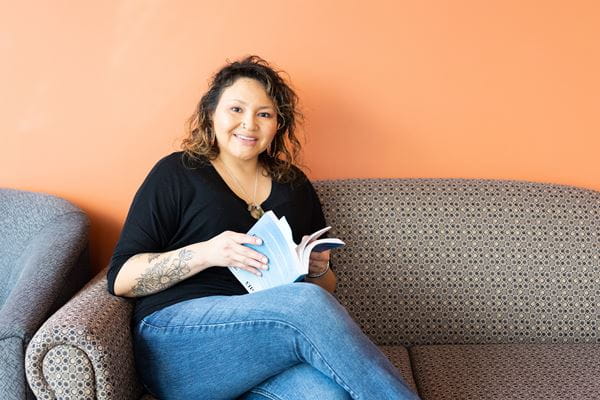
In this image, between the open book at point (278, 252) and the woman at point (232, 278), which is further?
the open book at point (278, 252)

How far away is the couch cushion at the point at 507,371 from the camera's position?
75.9 inches

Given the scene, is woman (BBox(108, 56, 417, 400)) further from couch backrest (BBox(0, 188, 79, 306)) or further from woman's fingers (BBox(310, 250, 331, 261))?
couch backrest (BBox(0, 188, 79, 306))

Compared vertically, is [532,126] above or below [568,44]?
below

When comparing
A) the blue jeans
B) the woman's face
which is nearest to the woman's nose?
the woman's face

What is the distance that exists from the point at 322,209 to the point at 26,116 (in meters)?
0.99

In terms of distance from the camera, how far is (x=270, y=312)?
5.51ft

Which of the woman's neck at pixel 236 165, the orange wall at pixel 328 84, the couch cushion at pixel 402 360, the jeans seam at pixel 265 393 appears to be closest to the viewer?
the jeans seam at pixel 265 393

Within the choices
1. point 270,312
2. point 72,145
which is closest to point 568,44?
point 270,312

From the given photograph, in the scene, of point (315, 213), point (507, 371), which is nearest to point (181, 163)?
point (315, 213)

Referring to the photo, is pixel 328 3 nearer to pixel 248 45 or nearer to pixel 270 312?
pixel 248 45

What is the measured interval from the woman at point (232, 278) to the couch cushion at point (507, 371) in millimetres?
358

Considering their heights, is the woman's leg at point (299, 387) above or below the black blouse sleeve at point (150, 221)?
below

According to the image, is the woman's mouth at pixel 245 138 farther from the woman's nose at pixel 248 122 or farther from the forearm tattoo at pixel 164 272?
the forearm tattoo at pixel 164 272

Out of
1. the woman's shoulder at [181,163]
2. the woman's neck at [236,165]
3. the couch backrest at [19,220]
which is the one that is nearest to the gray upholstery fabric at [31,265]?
the couch backrest at [19,220]
